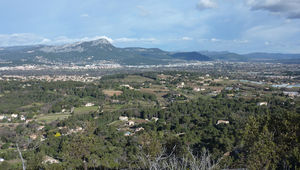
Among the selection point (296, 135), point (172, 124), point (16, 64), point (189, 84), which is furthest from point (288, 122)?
point (16, 64)

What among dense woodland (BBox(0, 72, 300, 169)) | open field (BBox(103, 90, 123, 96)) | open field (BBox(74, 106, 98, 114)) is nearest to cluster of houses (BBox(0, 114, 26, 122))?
dense woodland (BBox(0, 72, 300, 169))

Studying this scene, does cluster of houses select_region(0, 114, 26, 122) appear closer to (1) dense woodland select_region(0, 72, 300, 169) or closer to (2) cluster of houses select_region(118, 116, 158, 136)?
(1) dense woodland select_region(0, 72, 300, 169)

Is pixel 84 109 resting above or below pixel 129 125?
above

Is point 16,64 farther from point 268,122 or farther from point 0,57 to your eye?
point 268,122

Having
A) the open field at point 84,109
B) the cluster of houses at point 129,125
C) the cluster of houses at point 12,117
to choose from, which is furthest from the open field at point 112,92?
the cluster of houses at point 12,117

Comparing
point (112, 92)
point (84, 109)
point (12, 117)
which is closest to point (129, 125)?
point (84, 109)

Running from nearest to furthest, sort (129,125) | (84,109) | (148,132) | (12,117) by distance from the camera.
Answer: (148,132)
(129,125)
(12,117)
(84,109)

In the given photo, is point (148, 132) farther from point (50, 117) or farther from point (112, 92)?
point (112, 92)

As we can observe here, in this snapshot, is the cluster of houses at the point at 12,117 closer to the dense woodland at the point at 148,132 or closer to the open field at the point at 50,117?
the dense woodland at the point at 148,132

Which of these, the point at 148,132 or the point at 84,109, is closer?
the point at 148,132
